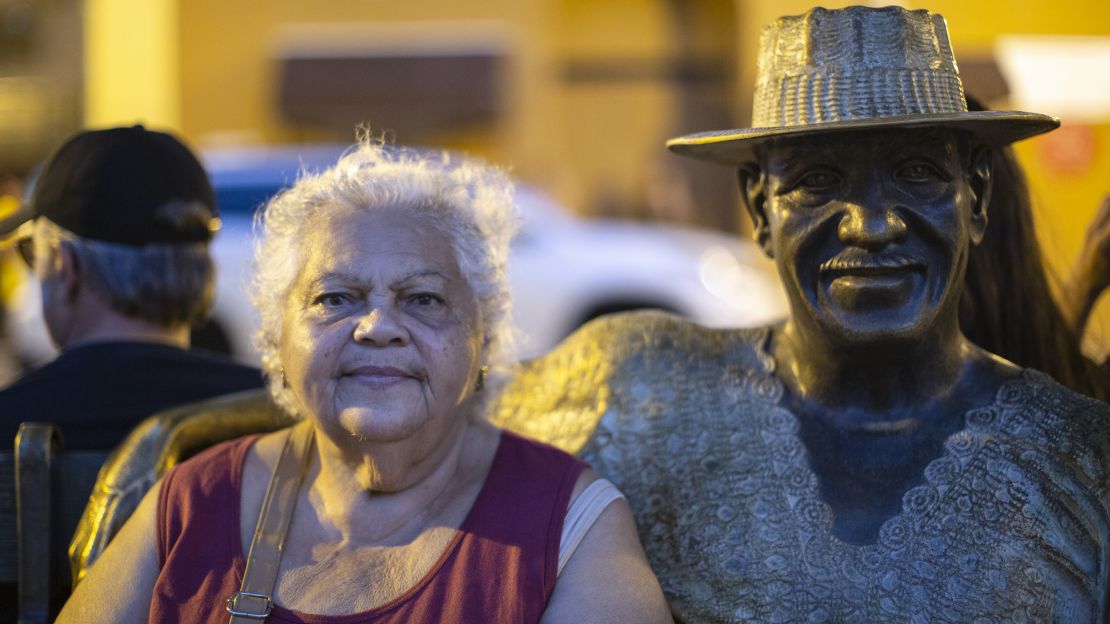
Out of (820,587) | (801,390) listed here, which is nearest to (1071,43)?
(801,390)

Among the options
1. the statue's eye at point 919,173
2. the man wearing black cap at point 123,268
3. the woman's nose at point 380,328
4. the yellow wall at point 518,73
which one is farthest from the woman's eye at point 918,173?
the yellow wall at point 518,73

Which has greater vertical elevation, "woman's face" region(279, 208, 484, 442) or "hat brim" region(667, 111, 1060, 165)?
"hat brim" region(667, 111, 1060, 165)

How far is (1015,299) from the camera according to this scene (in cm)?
274

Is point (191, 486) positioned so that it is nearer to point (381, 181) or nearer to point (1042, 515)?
point (381, 181)

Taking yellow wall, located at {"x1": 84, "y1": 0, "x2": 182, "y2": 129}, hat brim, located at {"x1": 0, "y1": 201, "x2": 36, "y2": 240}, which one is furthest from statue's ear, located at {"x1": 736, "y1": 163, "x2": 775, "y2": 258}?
yellow wall, located at {"x1": 84, "y1": 0, "x2": 182, "y2": 129}

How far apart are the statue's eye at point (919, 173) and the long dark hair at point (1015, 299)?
61 centimetres

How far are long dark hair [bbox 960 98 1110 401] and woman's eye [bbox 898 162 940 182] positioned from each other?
61 centimetres

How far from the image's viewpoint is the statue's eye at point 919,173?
2178mm

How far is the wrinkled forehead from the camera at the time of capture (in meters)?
2.15

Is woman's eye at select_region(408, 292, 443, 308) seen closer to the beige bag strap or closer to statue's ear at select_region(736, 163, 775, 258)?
the beige bag strap

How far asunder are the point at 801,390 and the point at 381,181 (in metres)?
0.87

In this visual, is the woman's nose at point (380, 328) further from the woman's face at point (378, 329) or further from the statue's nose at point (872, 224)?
the statue's nose at point (872, 224)

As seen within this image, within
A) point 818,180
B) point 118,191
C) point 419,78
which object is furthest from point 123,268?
point 419,78

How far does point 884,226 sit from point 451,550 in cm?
91
